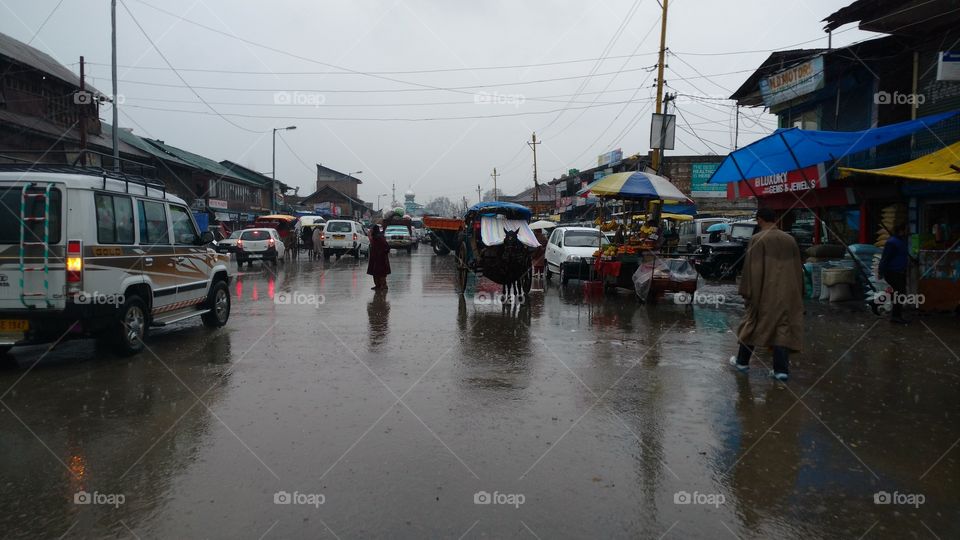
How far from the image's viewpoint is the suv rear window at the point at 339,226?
28.8 meters

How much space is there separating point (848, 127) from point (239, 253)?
2130cm

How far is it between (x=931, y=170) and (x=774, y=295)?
17.4ft

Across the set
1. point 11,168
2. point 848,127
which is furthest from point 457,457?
point 848,127

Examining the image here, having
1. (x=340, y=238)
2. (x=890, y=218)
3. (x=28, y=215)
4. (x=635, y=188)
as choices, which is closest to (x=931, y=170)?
(x=890, y=218)

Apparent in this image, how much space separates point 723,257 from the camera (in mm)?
19953

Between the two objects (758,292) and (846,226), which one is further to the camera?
(846,226)

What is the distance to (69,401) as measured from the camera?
566 cm

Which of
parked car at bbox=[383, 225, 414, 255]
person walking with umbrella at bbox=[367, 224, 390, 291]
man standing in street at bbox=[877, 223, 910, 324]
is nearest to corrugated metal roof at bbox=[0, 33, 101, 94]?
parked car at bbox=[383, 225, 414, 255]

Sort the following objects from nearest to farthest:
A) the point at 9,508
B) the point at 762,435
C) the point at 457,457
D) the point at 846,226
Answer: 1. the point at 9,508
2. the point at 457,457
3. the point at 762,435
4. the point at 846,226

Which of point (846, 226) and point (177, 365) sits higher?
point (846, 226)

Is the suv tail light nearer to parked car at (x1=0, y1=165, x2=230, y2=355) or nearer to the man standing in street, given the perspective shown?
parked car at (x1=0, y1=165, x2=230, y2=355)

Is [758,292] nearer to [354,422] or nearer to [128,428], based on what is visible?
[354,422]

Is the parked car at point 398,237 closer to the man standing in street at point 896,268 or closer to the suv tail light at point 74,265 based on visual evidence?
the man standing in street at point 896,268

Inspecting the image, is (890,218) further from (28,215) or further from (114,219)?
(28,215)
